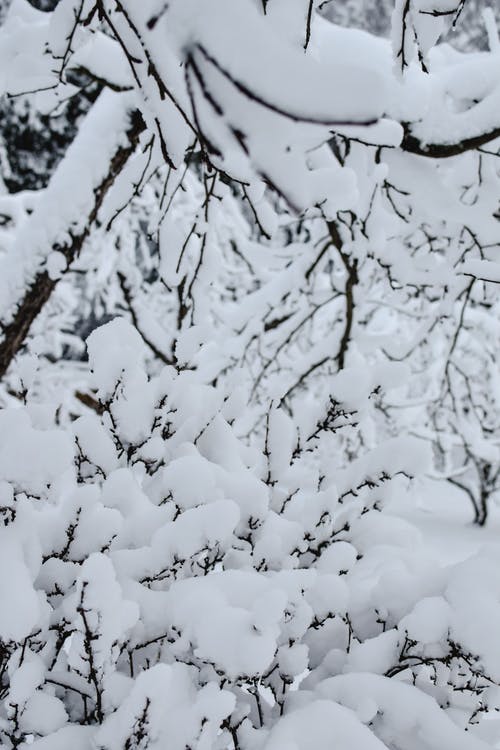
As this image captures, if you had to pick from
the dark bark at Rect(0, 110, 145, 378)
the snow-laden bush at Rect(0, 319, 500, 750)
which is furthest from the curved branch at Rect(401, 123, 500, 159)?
the dark bark at Rect(0, 110, 145, 378)

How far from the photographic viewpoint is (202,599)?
3.70 feet

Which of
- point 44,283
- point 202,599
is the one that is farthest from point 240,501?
point 44,283

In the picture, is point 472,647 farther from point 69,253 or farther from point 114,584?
point 69,253

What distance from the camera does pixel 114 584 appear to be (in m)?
0.99

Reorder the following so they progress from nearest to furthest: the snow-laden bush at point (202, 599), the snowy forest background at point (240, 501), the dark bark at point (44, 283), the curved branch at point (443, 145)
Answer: the snowy forest background at point (240, 501), the snow-laden bush at point (202, 599), the curved branch at point (443, 145), the dark bark at point (44, 283)

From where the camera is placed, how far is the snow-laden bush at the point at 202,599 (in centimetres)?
101

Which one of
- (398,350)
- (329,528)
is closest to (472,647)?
(329,528)

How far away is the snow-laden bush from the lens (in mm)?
1011

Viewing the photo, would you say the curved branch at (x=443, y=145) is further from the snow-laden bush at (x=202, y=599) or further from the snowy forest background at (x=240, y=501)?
the snow-laden bush at (x=202, y=599)

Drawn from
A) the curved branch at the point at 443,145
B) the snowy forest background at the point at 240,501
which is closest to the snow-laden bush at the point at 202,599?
the snowy forest background at the point at 240,501

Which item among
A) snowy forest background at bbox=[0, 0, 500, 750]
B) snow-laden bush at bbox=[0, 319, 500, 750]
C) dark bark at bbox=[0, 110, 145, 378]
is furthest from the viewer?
dark bark at bbox=[0, 110, 145, 378]

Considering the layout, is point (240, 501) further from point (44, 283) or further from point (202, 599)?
point (44, 283)

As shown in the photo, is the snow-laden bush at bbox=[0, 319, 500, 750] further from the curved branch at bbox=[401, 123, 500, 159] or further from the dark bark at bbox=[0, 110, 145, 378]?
the dark bark at bbox=[0, 110, 145, 378]

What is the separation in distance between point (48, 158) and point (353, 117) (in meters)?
10.8
